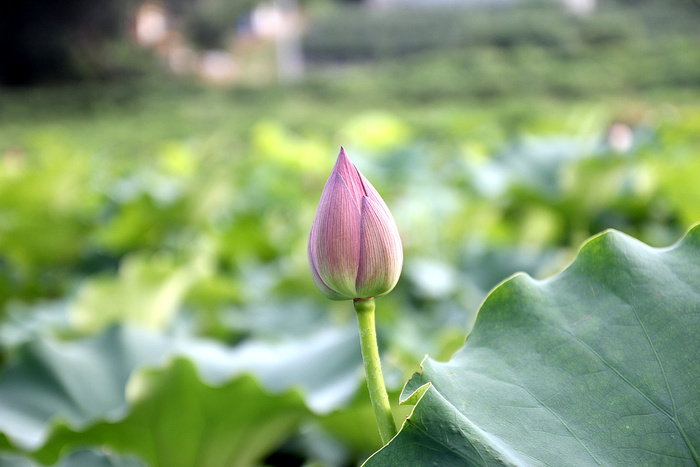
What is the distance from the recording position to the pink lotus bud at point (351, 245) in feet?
0.88

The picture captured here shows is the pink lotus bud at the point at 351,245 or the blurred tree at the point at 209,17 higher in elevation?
the pink lotus bud at the point at 351,245

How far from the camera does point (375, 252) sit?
0.89ft

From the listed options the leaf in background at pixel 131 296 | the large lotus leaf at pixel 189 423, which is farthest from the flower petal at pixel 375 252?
the leaf in background at pixel 131 296

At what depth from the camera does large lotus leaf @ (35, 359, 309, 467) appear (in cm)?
49

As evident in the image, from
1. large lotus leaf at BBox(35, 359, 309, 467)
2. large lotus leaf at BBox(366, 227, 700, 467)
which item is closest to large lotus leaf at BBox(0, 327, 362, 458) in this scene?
large lotus leaf at BBox(35, 359, 309, 467)

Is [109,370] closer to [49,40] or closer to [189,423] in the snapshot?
[189,423]

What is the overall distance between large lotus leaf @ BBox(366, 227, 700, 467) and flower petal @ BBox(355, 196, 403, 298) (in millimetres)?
44

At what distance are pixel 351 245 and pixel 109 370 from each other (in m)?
0.47

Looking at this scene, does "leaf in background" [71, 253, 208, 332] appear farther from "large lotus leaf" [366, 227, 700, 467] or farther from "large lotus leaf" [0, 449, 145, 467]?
"large lotus leaf" [366, 227, 700, 467]

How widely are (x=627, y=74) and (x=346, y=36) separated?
12430 millimetres

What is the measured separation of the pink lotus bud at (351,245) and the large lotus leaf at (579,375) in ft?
0.16

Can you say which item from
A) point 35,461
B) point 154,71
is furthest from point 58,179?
point 154,71

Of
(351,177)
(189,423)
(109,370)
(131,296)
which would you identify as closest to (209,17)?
(131,296)

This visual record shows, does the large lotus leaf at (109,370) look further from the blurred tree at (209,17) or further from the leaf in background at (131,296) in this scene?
the blurred tree at (209,17)
